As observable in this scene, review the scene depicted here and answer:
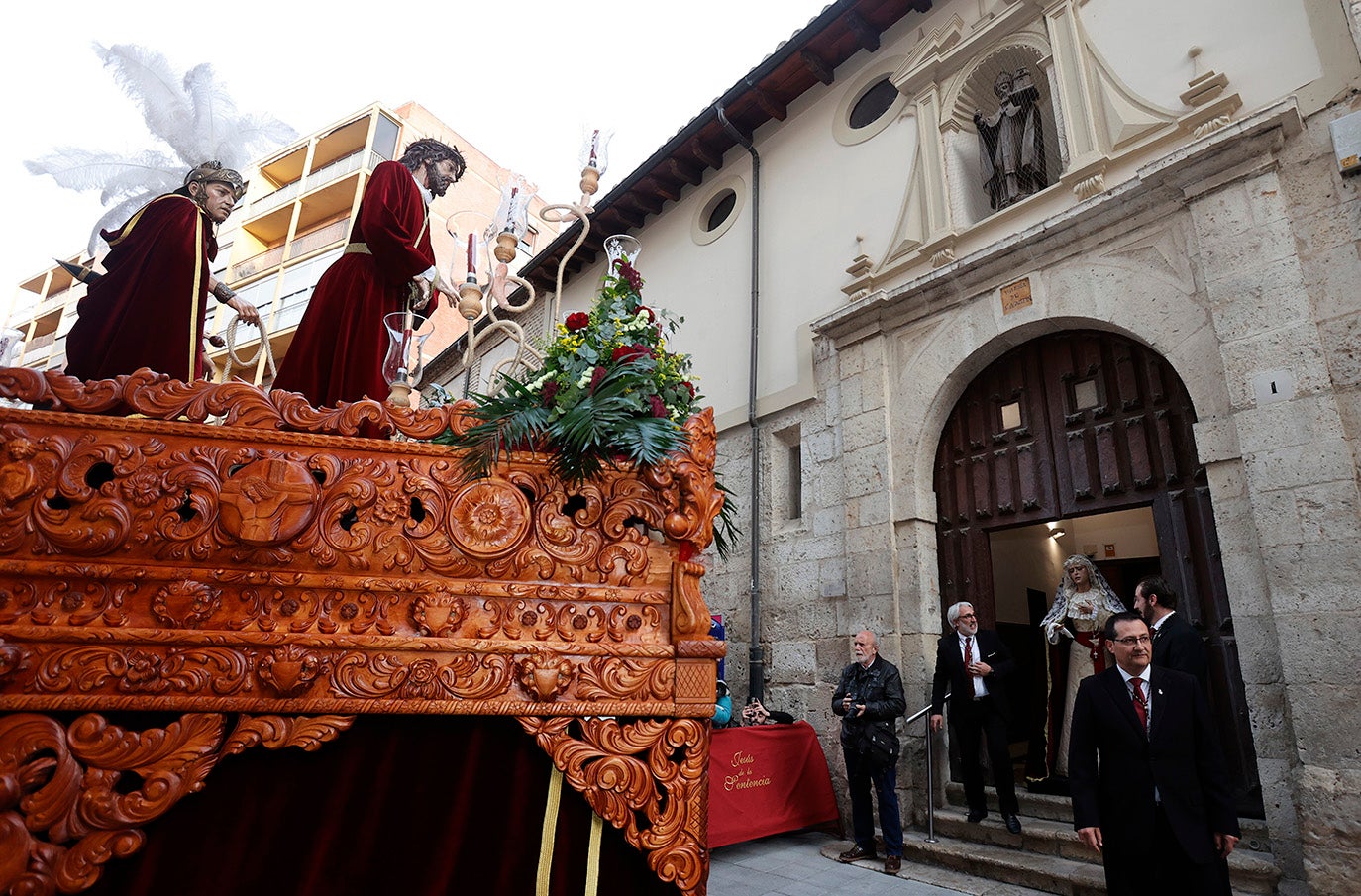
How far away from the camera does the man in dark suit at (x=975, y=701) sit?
17.1 feet

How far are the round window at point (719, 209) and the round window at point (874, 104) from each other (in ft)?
6.91

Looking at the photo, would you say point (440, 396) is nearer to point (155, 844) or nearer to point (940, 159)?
point (155, 844)

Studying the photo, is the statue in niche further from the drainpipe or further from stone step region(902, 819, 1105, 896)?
stone step region(902, 819, 1105, 896)

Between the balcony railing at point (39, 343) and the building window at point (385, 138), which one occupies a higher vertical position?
the building window at point (385, 138)

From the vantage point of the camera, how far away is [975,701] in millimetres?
5469

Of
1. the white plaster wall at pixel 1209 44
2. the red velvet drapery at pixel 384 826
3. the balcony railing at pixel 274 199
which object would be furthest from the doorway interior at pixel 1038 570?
the balcony railing at pixel 274 199

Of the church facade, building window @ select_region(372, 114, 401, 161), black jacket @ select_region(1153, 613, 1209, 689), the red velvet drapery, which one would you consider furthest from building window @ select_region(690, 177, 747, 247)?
building window @ select_region(372, 114, 401, 161)

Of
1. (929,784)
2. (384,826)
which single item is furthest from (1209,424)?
(384,826)

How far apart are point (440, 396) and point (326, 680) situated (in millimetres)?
1121

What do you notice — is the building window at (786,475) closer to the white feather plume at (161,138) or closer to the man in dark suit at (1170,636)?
the man in dark suit at (1170,636)

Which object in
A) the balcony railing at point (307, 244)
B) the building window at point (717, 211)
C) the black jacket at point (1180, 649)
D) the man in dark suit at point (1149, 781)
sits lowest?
the man in dark suit at point (1149, 781)

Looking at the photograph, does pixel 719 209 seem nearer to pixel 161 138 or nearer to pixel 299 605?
pixel 161 138

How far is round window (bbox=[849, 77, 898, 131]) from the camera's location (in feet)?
26.4

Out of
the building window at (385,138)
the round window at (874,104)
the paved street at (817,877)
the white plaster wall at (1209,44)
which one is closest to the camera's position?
the paved street at (817,877)
